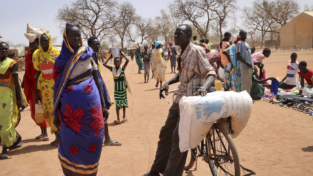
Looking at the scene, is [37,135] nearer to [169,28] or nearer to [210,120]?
[210,120]

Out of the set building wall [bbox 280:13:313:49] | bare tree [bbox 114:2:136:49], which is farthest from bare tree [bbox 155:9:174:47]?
building wall [bbox 280:13:313:49]

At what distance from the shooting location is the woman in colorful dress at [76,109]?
3.23 metres

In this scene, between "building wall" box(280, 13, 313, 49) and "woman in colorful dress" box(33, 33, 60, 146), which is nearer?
"woman in colorful dress" box(33, 33, 60, 146)

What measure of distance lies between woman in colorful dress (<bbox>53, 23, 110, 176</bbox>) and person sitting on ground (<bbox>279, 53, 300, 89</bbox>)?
7.38 m

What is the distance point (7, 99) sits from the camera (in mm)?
5227

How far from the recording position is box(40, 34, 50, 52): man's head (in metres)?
5.09

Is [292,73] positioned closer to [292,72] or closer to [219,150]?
[292,72]

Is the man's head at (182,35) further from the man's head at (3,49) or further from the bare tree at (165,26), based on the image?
the bare tree at (165,26)

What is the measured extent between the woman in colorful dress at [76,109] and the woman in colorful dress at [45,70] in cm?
195

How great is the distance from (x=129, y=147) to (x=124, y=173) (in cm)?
116

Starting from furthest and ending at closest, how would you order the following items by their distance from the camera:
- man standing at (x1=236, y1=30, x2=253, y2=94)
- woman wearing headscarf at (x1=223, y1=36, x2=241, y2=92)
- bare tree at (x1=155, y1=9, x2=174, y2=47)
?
bare tree at (x1=155, y1=9, x2=174, y2=47), woman wearing headscarf at (x1=223, y1=36, x2=241, y2=92), man standing at (x1=236, y1=30, x2=253, y2=94)

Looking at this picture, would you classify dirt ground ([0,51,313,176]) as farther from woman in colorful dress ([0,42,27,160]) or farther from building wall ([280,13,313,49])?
building wall ([280,13,313,49])

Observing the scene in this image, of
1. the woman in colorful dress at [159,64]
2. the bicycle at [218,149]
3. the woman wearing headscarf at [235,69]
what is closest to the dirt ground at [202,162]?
the bicycle at [218,149]

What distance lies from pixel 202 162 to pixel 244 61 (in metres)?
4.08
